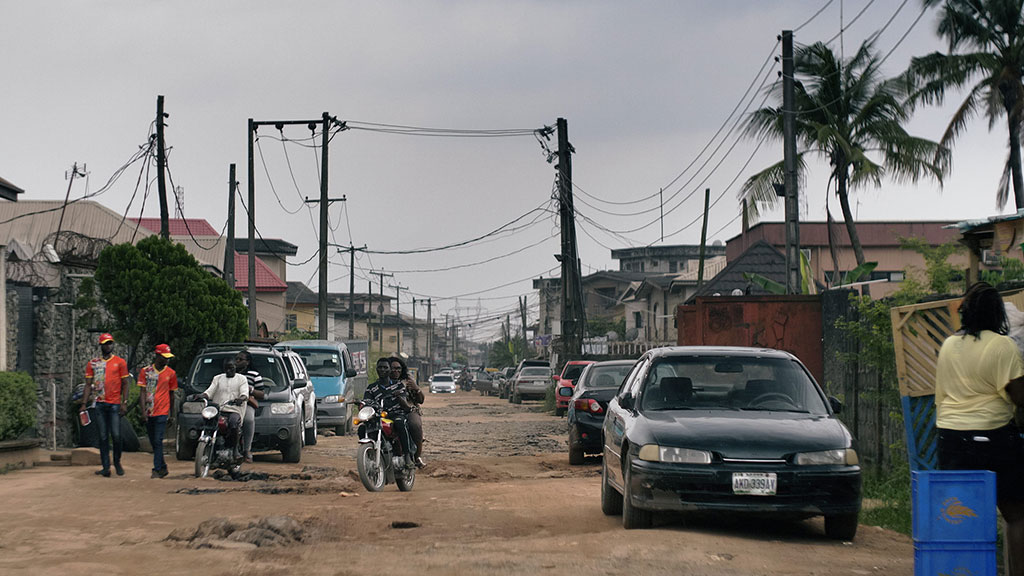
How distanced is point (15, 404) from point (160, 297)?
4.56m

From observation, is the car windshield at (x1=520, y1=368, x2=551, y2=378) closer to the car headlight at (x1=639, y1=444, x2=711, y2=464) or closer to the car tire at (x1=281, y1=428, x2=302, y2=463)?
the car tire at (x1=281, y1=428, x2=302, y2=463)

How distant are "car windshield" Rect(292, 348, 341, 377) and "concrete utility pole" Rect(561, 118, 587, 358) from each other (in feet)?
43.5

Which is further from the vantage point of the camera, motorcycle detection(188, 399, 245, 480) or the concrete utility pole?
the concrete utility pole

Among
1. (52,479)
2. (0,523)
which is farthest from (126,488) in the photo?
(0,523)

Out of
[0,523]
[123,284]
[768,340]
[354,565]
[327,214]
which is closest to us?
[354,565]

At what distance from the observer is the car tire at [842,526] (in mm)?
8969

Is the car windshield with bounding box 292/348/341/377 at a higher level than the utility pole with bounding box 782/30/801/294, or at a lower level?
lower

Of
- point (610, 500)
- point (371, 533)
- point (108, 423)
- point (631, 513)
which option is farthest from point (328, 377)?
point (631, 513)

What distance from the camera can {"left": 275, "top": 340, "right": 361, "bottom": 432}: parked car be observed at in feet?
81.3

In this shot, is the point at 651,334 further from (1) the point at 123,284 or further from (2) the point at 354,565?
(2) the point at 354,565

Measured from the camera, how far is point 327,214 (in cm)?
3831

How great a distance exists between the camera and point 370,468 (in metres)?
13.3

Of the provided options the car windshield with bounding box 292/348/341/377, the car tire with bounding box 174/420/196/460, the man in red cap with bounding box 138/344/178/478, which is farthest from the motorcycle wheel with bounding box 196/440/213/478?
the car windshield with bounding box 292/348/341/377

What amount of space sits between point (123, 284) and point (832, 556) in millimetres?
15296
